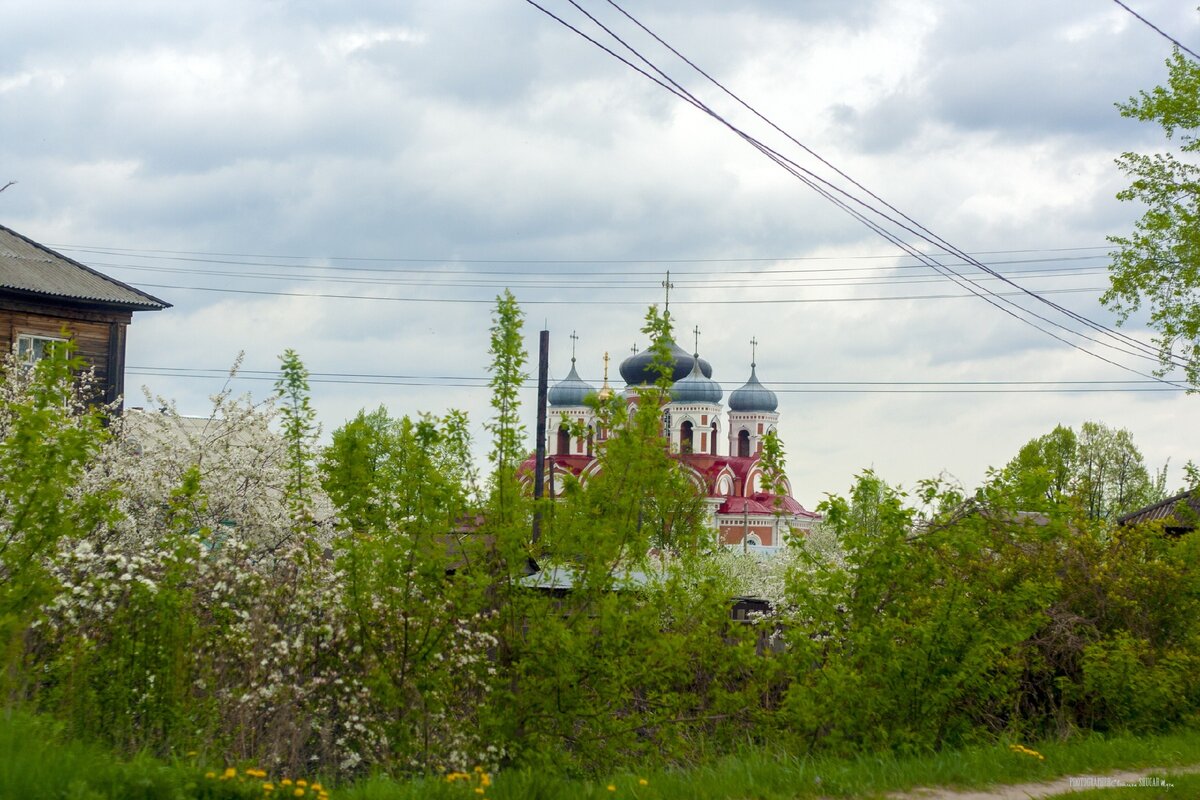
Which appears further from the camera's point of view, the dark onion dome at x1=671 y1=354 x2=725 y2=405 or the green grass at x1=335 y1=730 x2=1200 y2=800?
the dark onion dome at x1=671 y1=354 x2=725 y2=405

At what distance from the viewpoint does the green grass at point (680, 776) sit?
20.8ft

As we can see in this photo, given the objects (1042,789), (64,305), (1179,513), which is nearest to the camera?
(1042,789)

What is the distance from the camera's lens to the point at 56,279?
28.6 meters

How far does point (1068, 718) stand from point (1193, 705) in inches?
58.1

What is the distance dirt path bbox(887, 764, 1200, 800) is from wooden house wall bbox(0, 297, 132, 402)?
2303 centimetres

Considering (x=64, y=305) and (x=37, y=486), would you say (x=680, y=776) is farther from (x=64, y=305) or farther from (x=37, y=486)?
(x=64, y=305)

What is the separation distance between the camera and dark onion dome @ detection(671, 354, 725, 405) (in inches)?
3317

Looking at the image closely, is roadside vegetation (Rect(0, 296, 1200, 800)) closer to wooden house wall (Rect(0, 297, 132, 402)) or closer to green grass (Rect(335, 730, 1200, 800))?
green grass (Rect(335, 730, 1200, 800))

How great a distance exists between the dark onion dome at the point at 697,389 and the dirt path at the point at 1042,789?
73.9m

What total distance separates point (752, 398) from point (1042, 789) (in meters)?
79.1

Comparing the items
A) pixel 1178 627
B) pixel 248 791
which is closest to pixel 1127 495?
pixel 1178 627

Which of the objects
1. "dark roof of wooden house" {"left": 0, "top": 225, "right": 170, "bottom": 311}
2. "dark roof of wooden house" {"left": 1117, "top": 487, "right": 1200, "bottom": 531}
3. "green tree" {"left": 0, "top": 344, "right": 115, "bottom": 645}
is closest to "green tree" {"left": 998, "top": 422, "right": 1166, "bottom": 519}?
"dark roof of wooden house" {"left": 1117, "top": 487, "right": 1200, "bottom": 531}

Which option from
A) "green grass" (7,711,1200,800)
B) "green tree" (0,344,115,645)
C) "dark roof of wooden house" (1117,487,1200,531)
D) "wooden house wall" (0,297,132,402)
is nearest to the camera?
"green grass" (7,711,1200,800)

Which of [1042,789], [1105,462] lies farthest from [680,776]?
[1105,462]
